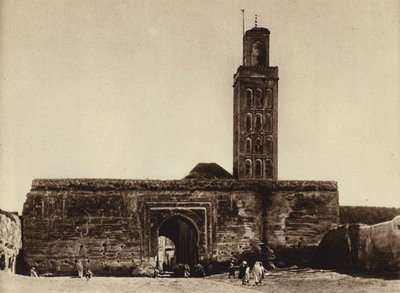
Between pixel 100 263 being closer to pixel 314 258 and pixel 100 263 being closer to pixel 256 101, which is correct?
pixel 314 258

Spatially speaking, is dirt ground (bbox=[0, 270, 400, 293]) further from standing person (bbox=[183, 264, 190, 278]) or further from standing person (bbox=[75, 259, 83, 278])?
standing person (bbox=[183, 264, 190, 278])

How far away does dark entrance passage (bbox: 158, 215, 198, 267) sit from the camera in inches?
1021

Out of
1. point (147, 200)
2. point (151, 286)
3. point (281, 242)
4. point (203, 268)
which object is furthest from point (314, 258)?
point (151, 286)

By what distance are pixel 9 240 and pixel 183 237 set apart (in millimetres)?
11347

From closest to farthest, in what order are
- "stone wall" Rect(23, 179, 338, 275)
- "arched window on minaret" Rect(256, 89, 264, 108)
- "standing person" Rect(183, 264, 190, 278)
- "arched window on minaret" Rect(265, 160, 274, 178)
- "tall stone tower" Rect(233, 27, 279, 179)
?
"stone wall" Rect(23, 179, 338, 275) → "standing person" Rect(183, 264, 190, 278) → "tall stone tower" Rect(233, 27, 279, 179) → "arched window on minaret" Rect(256, 89, 264, 108) → "arched window on minaret" Rect(265, 160, 274, 178)

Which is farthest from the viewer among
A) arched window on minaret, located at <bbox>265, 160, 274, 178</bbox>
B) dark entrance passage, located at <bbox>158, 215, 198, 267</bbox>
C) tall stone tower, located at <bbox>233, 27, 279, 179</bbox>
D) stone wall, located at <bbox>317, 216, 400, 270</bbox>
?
arched window on minaret, located at <bbox>265, 160, 274, 178</bbox>

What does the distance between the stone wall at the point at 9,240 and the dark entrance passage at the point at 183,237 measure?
5780mm

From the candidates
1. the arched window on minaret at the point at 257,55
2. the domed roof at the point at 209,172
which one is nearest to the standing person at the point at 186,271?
the domed roof at the point at 209,172

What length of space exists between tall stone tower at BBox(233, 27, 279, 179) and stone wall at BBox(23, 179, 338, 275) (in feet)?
19.5

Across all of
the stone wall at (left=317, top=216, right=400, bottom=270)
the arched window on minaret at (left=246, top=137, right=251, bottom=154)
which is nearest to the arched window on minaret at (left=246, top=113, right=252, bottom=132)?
the arched window on minaret at (left=246, top=137, right=251, bottom=154)

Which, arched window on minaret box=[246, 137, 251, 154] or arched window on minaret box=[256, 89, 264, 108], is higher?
arched window on minaret box=[256, 89, 264, 108]

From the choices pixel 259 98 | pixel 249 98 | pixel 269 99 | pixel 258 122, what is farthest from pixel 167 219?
pixel 269 99

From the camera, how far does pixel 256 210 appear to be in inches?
1019

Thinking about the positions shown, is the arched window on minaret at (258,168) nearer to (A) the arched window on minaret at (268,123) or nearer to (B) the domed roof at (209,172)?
(A) the arched window on minaret at (268,123)
